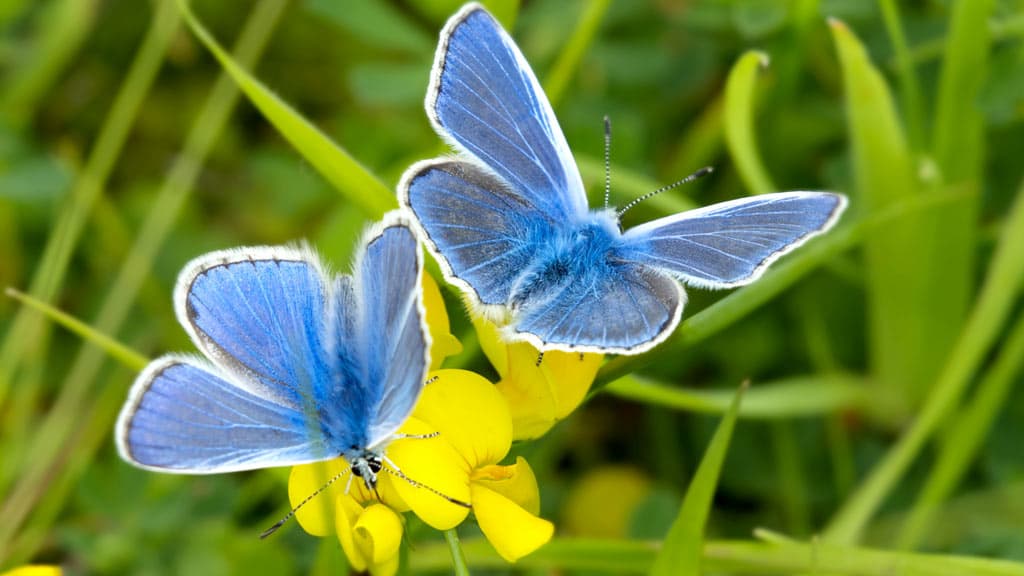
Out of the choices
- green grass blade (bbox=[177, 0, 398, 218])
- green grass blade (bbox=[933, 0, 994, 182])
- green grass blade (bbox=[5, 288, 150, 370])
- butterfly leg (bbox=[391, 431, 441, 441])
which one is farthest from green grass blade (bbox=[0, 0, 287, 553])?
green grass blade (bbox=[933, 0, 994, 182])

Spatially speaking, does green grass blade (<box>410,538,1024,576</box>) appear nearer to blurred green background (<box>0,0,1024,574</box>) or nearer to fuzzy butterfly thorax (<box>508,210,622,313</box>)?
blurred green background (<box>0,0,1024,574</box>)

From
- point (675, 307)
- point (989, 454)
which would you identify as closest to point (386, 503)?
point (675, 307)

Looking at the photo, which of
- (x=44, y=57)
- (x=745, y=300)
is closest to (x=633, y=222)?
(x=745, y=300)

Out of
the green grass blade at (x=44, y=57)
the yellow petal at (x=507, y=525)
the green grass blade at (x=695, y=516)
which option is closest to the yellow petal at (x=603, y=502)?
the green grass blade at (x=695, y=516)

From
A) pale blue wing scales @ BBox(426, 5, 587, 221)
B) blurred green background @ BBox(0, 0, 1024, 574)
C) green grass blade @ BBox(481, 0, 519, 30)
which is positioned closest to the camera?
pale blue wing scales @ BBox(426, 5, 587, 221)

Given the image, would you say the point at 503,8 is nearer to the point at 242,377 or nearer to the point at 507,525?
the point at 242,377

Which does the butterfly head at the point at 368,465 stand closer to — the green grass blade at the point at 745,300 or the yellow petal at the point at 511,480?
the yellow petal at the point at 511,480

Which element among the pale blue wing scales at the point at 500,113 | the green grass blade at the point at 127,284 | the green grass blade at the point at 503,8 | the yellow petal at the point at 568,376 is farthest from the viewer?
the green grass blade at the point at 127,284

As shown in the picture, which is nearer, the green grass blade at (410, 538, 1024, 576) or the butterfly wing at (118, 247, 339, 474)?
the butterfly wing at (118, 247, 339, 474)
